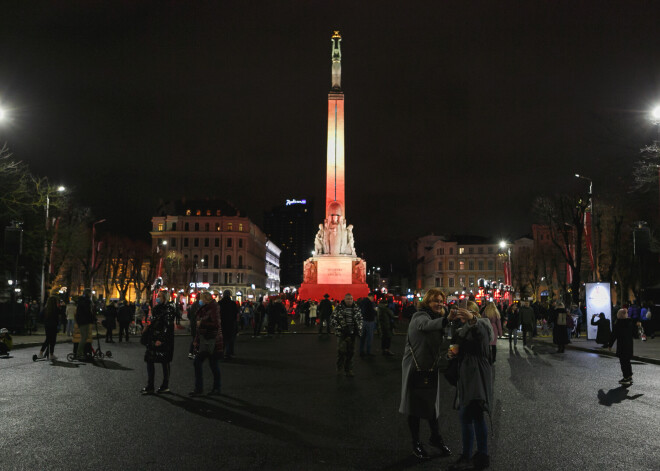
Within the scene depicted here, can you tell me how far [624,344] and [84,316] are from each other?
12231 mm

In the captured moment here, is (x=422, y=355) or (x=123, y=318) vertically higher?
(x=422, y=355)

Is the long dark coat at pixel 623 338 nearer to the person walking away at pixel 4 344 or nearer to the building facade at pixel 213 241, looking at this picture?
the person walking away at pixel 4 344

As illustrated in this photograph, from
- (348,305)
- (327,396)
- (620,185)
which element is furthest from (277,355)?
(620,185)

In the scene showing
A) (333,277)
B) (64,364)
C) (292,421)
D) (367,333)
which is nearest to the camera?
(292,421)

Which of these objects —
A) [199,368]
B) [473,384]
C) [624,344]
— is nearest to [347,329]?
[199,368]

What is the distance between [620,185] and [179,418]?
1481 inches

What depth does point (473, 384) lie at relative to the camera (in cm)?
642

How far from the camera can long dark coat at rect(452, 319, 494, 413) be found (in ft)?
21.0

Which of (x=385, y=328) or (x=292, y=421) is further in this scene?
(x=385, y=328)

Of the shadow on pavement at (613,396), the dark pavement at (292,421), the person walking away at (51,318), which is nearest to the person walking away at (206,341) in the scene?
the dark pavement at (292,421)

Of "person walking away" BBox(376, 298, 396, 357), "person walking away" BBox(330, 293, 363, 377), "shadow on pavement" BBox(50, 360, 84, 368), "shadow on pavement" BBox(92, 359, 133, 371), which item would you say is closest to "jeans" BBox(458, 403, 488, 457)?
"person walking away" BBox(330, 293, 363, 377)

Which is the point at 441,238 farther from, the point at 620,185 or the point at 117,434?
the point at 117,434

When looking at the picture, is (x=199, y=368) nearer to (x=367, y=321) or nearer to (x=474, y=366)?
(x=474, y=366)

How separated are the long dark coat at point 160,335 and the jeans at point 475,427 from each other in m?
5.78
